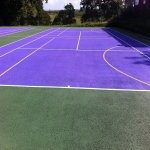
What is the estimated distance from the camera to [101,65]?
9.02 meters

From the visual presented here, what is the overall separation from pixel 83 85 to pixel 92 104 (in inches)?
55.8

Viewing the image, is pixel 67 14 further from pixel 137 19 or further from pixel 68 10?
pixel 137 19

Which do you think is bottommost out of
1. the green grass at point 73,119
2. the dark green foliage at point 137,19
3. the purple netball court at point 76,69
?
the green grass at point 73,119

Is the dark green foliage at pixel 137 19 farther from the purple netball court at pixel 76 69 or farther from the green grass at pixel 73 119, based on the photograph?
the green grass at pixel 73 119

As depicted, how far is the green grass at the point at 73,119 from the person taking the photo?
354 centimetres

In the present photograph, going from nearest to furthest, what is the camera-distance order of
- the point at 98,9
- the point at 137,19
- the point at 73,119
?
the point at 73,119 < the point at 137,19 < the point at 98,9

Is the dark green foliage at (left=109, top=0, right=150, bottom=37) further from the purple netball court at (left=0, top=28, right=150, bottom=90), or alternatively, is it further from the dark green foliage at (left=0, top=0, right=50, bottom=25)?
the dark green foliage at (left=0, top=0, right=50, bottom=25)

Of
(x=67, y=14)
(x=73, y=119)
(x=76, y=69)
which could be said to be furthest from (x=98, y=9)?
(x=73, y=119)

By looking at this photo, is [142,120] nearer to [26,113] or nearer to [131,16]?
[26,113]

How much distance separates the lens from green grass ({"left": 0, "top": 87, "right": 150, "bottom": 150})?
3.54 metres

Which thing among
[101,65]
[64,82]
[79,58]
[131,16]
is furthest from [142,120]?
[131,16]

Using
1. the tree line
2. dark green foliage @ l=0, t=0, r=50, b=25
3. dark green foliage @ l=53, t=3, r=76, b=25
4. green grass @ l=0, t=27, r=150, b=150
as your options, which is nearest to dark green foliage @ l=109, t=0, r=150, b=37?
the tree line

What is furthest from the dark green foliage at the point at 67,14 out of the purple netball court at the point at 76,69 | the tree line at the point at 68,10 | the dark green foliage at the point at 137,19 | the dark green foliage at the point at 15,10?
the purple netball court at the point at 76,69

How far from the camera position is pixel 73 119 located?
172 inches
